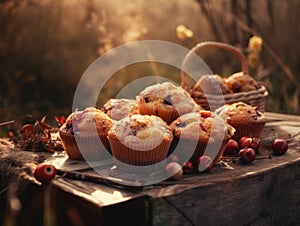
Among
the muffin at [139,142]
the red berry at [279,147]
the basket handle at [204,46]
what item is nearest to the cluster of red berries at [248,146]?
the red berry at [279,147]

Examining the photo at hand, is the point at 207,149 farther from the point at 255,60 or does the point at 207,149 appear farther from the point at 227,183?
the point at 255,60

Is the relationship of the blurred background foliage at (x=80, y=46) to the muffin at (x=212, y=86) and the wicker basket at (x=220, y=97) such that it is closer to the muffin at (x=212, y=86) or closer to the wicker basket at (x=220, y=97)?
the wicker basket at (x=220, y=97)

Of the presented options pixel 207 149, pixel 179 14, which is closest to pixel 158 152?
pixel 207 149

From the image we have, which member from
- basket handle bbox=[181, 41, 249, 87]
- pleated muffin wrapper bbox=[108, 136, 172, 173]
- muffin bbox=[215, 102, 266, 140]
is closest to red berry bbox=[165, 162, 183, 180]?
pleated muffin wrapper bbox=[108, 136, 172, 173]

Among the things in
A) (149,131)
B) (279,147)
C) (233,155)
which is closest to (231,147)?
(233,155)

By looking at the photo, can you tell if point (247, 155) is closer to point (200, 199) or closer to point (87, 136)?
point (200, 199)

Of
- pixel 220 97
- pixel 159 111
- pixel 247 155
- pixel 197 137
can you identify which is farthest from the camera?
pixel 220 97
